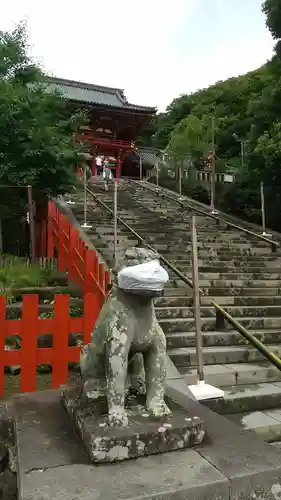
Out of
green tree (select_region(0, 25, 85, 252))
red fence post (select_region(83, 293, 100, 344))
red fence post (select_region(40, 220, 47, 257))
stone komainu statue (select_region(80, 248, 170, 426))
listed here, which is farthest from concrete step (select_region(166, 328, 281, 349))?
red fence post (select_region(40, 220, 47, 257))

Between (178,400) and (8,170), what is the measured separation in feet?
22.6

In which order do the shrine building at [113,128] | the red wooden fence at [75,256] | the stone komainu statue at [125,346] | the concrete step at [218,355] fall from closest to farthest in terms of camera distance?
the stone komainu statue at [125,346] < the concrete step at [218,355] < the red wooden fence at [75,256] < the shrine building at [113,128]

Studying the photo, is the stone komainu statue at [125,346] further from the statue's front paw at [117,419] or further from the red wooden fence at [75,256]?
the red wooden fence at [75,256]

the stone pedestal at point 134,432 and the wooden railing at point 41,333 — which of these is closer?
the stone pedestal at point 134,432

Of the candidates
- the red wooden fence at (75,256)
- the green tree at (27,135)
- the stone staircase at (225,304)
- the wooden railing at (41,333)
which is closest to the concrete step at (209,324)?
the stone staircase at (225,304)

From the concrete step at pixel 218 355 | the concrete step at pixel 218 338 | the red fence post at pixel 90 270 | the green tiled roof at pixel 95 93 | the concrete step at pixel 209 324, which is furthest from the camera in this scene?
the green tiled roof at pixel 95 93

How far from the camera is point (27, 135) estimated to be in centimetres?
825

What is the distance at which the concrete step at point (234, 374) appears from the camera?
396 centimetres

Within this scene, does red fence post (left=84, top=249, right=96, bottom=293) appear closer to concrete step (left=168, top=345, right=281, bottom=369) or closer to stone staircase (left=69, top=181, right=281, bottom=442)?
stone staircase (left=69, top=181, right=281, bottom=442)

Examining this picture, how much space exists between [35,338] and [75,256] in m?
3.36

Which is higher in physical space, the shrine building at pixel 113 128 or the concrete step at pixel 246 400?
the shrine building at pixel 113 128

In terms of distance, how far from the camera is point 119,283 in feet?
6.73

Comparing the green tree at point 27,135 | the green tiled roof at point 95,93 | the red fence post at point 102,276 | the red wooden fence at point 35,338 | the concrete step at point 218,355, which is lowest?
the concrete step at point 218,355

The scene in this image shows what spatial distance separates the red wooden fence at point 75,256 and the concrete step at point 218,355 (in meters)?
1.00
